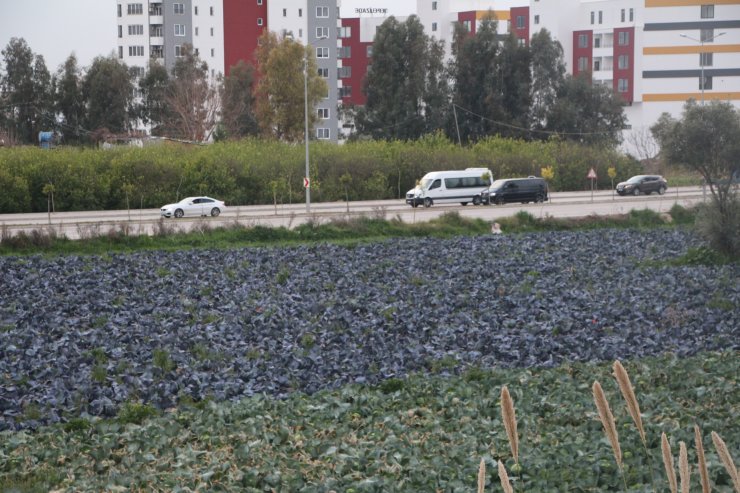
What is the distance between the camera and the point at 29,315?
18781 millimetres

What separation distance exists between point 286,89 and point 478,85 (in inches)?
657

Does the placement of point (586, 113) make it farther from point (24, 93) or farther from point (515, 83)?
point (24, 93)

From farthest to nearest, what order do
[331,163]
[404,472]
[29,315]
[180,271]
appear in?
[331,163], [180,271], [29,315], [404,472]

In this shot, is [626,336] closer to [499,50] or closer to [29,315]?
[29,315]

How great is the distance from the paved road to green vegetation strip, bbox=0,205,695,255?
883mm

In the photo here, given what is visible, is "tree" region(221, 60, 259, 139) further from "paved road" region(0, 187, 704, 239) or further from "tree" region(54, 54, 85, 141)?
"paved road" region(0, 187, 704, 239)

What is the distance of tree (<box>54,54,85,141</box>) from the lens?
87.2 metres

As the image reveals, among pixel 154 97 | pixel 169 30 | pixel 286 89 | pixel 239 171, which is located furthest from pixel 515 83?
pixel 169 30

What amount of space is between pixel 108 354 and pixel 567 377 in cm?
661

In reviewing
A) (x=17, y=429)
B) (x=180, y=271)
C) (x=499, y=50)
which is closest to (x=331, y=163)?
(x=499, y=50)

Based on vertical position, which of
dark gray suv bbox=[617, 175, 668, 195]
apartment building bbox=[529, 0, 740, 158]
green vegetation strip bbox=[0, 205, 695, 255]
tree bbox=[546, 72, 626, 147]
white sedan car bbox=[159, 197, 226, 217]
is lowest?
green vegetation strip bbox=[0, 205, 695, 255]

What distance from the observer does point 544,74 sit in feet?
289

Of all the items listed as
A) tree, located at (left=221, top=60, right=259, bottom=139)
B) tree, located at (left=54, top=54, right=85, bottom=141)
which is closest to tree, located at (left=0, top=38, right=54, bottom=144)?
tree, located at (left=54, top=54, right=85, bottom=141)

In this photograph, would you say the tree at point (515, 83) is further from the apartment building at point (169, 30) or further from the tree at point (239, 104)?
the apartment building at point (169, 30)
